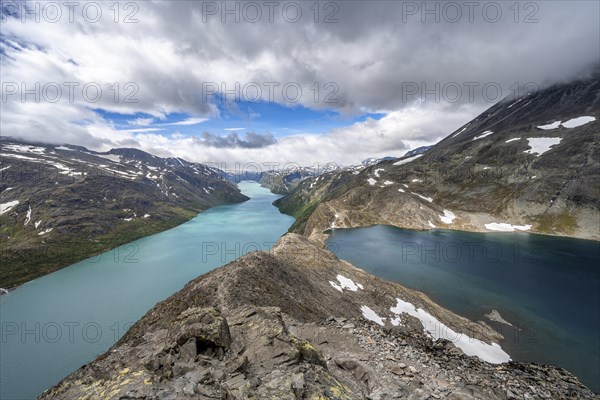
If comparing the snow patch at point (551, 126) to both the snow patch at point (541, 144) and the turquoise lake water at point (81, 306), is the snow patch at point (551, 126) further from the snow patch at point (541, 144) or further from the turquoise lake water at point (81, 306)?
the turquoise lake water at point (81, 306)

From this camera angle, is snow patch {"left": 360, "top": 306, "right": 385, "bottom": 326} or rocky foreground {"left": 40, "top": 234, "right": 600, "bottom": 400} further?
snow patch {"left": 360, "top": 306, "right": 385, "bottom": 326}

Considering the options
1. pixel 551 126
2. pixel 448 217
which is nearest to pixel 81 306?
pixel 448 217

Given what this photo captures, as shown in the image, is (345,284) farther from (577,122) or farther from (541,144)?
(577,122)

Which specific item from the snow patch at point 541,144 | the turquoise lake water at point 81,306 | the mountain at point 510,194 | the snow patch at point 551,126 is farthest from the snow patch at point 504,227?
the turquoise lake water at point 81,306

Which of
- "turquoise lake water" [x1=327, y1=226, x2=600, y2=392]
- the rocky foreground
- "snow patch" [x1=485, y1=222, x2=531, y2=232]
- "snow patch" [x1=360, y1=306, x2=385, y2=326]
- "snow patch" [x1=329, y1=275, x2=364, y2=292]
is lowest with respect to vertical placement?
"turquoise lake water" [x1=327, y1=226, x2=600, y2=392]

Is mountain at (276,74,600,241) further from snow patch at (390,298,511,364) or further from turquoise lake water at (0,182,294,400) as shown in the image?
snow patch at (390,298,511,364)

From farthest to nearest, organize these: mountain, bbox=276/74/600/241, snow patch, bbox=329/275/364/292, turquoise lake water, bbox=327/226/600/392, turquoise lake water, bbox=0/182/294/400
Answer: mountain, bbox=276/74/600/241 → turquoise lake water, bbox=0/182/294/400 → turquoise lake water, bbox=327/226/600/392 → snow patch, bbox=329/275/364/292

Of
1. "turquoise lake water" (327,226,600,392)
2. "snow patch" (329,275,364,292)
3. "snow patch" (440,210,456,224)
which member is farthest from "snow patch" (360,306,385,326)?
"snow patch" (440,210,456,224)

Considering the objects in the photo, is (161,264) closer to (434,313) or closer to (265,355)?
(434,313)
